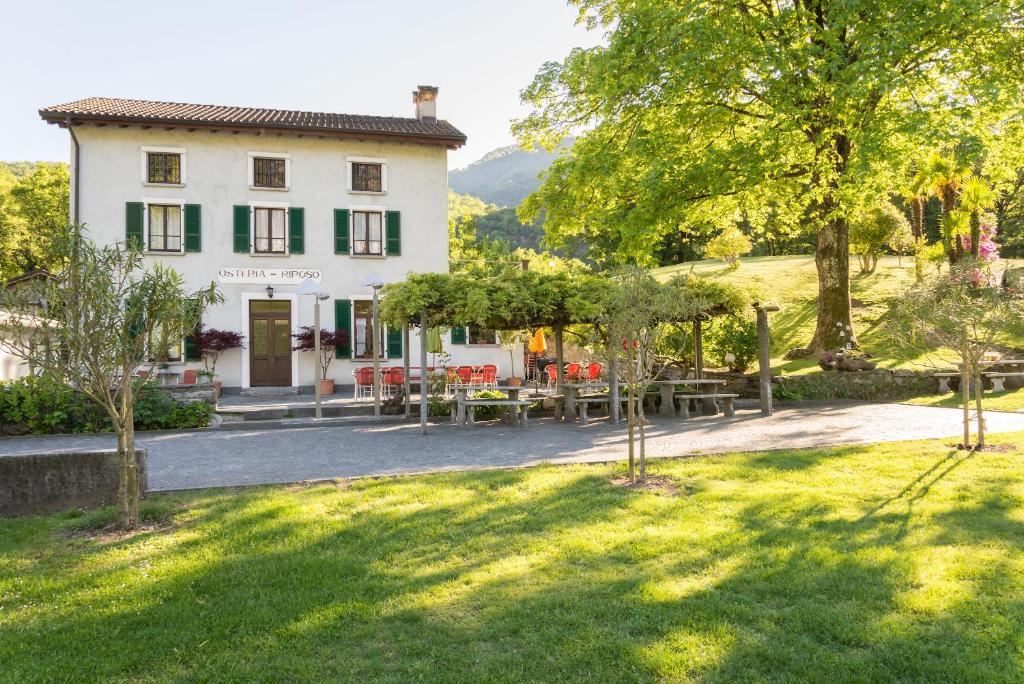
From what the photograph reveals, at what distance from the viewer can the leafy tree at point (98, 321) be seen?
5.29 meters

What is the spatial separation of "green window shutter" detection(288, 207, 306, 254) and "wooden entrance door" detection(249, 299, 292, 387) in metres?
1.58

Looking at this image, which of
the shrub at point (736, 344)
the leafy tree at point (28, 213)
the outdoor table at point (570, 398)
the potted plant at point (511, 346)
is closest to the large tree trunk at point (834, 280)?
the shrub at point (736, 344)

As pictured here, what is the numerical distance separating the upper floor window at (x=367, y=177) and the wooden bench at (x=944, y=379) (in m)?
15.3

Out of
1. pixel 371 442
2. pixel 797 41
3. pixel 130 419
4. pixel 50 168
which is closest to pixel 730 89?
pixel 797 41

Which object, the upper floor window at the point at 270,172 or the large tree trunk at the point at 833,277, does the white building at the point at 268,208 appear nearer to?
the upper floor window at the point at 270,172

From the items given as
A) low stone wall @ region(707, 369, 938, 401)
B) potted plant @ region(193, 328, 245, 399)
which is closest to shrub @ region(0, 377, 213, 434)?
potted plant @ region(193, 328, 245, 399)

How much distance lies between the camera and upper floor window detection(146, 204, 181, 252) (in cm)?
1881

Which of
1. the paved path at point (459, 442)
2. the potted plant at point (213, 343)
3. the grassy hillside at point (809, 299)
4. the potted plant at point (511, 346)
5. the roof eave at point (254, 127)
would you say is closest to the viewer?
the paved path at point (459, 442)

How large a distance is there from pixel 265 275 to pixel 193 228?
7.50 feet

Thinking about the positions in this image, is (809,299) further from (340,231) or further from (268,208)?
(268,208)

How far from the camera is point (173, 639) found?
11.8 ft

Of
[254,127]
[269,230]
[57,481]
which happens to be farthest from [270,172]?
[57,481]

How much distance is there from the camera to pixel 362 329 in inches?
773

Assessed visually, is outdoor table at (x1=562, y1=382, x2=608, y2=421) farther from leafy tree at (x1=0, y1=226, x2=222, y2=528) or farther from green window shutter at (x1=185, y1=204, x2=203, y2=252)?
green window shutter at (x1=185, y1=204, x2=203, y2=252)
